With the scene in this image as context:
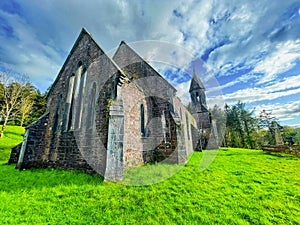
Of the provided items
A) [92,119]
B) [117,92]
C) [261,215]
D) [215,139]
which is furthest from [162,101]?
[215,139]

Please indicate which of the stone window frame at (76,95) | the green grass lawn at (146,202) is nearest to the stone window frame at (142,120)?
the stone window frame at (76,95)

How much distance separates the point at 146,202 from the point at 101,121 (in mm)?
4692

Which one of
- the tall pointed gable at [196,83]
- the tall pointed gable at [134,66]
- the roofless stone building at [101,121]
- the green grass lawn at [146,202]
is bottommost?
the green grass lawn at [146,202]

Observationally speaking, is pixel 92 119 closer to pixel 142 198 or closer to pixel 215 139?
pixel 142 198

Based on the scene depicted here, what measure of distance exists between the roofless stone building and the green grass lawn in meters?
1.19

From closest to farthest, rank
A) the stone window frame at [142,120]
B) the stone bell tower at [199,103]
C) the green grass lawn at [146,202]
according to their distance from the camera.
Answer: the green grass lawn at [146,202] < the stone window frame at [142,120] < the stone bell tower at [199,103]

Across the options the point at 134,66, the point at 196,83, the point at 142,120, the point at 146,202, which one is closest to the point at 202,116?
the point at 196,83

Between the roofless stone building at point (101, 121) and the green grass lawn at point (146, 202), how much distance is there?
1.19 metres

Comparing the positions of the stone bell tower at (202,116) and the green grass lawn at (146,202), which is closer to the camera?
the green grass lawn at (146,202)

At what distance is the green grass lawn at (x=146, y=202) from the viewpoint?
3.89 meters

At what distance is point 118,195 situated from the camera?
194 inches

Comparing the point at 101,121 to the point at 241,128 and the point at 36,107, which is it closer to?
the point at 36,107

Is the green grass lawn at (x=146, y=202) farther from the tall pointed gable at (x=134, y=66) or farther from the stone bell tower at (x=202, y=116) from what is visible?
the stone bell tower at (x=202, y=116)

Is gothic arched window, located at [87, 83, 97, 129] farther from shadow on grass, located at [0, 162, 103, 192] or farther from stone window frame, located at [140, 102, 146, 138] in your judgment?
stone window frame, located at [140, 102, 146, 138]
